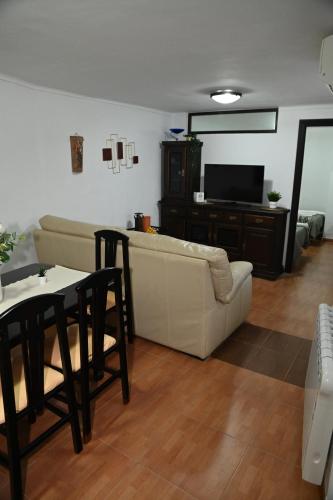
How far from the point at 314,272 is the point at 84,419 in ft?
13.6

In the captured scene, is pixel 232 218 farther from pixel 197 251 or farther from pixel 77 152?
pixel 197 251

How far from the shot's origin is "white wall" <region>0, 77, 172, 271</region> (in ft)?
10.6

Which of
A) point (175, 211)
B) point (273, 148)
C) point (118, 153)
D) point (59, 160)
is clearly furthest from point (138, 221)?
point (273, 148)

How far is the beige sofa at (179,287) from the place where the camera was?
100 inches

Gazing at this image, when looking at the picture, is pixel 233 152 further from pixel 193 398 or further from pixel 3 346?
Answer: pixel 3 346

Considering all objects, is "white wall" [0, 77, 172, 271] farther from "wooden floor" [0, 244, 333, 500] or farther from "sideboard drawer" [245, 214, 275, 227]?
"wooden floor" [0, 244, 333, 500]

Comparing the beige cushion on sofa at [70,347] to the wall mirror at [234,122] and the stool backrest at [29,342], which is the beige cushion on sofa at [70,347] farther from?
the wall mirror at [234,122]

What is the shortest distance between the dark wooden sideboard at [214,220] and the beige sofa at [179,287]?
64.3 inches

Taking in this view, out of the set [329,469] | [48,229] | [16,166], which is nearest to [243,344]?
[329,469]

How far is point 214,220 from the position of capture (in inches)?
199

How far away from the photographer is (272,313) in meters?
3.72

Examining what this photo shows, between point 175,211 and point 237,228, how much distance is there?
1093mm

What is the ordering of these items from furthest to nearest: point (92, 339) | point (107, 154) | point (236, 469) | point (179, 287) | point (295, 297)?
point (107, 154) < point (295, 297) < point (179, 287) < point (92, 339) < point (236, 469)

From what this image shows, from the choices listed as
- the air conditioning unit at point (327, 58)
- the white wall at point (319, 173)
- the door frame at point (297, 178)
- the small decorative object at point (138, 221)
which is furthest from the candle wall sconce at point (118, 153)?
the white wall at point (319, 173)
